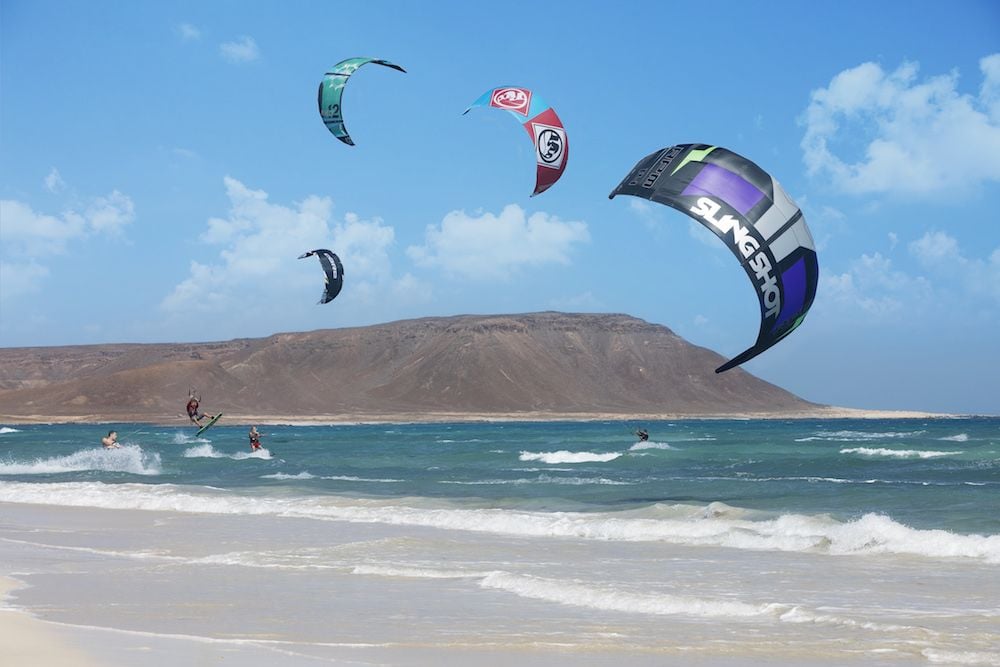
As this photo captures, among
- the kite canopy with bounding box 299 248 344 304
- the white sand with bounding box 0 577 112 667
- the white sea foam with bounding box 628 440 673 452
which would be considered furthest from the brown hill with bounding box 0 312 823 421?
the white sand with bounding box 0 577 112 667

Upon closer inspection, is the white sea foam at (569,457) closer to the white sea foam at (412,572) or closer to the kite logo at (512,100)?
the kite logo at (512,100)

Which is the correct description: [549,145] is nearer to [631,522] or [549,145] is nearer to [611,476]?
[631,522]

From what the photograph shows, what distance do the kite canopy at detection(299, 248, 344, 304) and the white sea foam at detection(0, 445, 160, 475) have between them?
39.4 feet

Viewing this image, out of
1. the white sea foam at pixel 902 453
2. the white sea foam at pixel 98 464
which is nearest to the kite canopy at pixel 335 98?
the white sea foam at pixel 98 464

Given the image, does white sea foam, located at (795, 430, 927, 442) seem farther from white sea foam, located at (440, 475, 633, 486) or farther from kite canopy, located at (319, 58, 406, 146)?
kite canopy, located at (319, 58, 406, 146)

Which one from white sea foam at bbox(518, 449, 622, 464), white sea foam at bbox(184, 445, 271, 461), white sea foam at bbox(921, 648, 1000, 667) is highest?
white sea foam at bbox(518, 449, 622, 464)

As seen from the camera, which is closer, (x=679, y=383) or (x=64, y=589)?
(x=64, y=589)

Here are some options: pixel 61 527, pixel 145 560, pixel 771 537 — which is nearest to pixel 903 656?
pixel 771 537

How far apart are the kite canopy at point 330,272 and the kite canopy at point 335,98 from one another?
5546 millimetres

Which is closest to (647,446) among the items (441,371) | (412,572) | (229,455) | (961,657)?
(229,455)

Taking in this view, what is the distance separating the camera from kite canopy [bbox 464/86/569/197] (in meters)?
15.7

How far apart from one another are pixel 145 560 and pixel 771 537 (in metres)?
7.96

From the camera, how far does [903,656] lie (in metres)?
8.48

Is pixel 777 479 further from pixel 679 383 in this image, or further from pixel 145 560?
pixel 679 383
